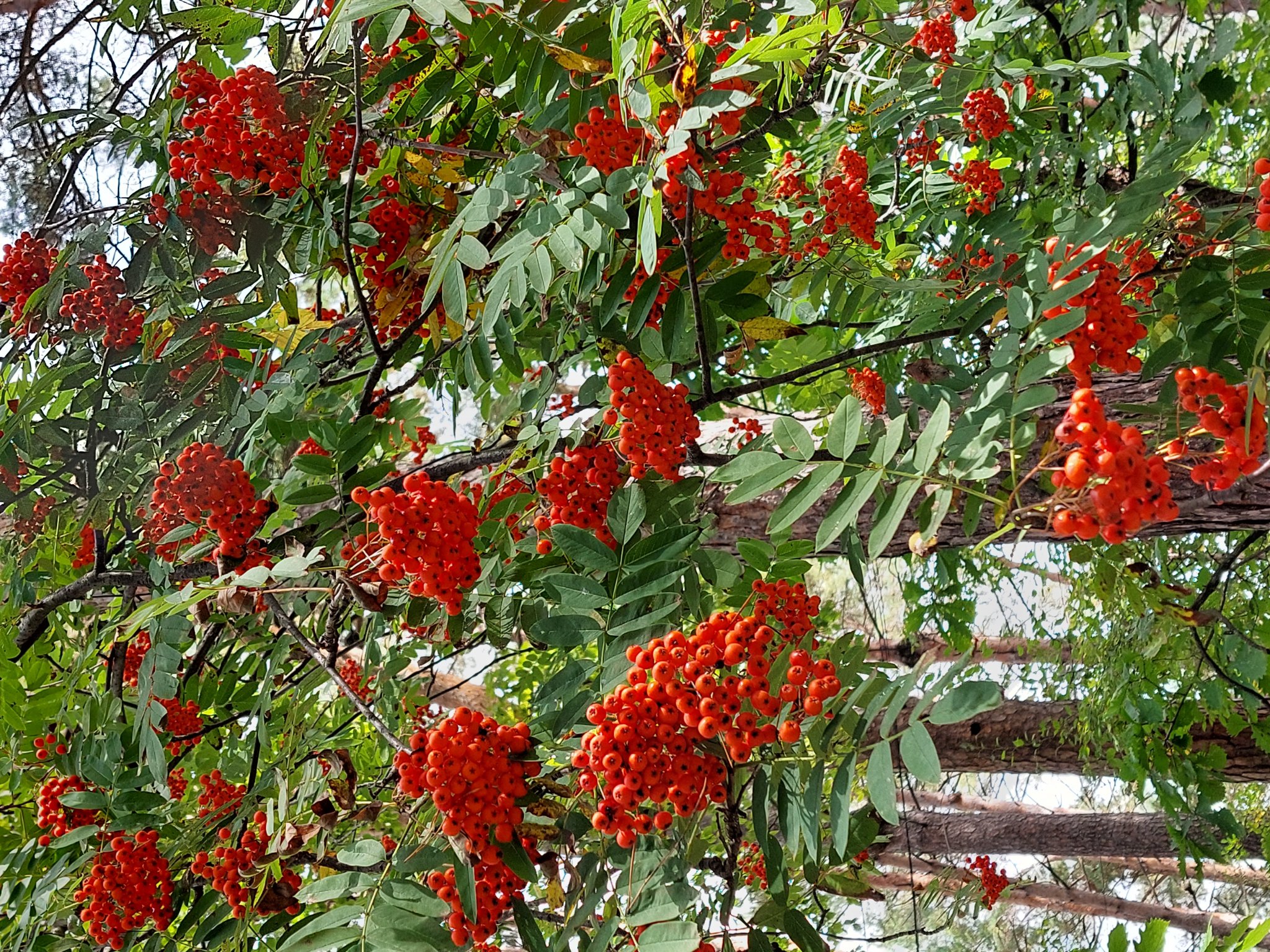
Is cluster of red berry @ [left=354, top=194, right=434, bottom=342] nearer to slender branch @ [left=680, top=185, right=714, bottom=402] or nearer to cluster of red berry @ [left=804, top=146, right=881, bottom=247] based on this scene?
slender branch @ [left=680, top=185, right=714, bottom=402]

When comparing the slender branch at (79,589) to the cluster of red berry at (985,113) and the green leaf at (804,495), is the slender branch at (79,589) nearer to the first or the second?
the green leaf at (804,495)

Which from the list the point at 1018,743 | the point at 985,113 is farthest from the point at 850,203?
the point at 1018,743

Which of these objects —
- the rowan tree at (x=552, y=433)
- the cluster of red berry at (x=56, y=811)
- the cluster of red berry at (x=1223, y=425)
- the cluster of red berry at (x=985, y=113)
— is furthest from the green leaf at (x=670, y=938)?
the cluster of red berry at (x=985, y=113)

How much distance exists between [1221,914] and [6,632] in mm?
7855

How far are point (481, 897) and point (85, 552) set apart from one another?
67.7 inches

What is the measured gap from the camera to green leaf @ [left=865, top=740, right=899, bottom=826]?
0.87 meters

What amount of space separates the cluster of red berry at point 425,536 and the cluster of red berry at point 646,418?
26cm

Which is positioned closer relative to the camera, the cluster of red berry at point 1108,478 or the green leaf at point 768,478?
the cluster of red berry at point 1108,478

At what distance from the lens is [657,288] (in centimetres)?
138

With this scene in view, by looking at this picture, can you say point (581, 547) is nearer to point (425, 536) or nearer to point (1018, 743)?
point (425, 536)

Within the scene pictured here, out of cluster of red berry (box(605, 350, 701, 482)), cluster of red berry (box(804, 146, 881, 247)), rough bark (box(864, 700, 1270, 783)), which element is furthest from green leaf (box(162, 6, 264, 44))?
rough bark (box(864, 700, 1270, 783))

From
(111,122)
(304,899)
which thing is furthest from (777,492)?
(111,122)

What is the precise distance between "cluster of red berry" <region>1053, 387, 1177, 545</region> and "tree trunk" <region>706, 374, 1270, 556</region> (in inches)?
30.5

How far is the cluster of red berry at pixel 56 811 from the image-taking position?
5.64 ft
